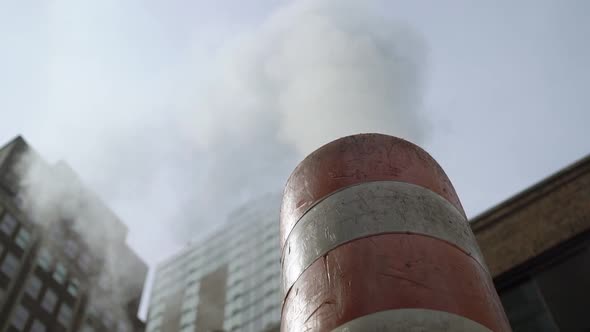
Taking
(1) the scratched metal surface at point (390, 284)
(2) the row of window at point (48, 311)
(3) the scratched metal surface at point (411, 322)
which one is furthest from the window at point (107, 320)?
(3) the scratched metal surface at point (411, 322)

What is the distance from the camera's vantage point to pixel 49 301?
35.8 meters

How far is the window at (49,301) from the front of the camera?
35.2 metres

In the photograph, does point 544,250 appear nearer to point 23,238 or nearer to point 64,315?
point 64,315

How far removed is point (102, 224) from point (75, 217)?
14.9 ft

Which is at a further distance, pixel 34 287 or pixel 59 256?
pixel 59 256

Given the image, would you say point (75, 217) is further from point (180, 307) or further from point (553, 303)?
point (553, 303)

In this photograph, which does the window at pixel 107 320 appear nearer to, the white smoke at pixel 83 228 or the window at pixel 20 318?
the white smoke at pixel 83 228

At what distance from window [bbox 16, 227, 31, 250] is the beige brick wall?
33611 mm

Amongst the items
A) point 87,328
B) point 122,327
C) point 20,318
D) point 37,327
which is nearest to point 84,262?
point 87,328

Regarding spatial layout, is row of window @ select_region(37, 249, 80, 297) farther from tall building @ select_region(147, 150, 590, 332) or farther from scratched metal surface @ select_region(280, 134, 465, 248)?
scratched metal surface @ select_region(280, 134, 465, 248)

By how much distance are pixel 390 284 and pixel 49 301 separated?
3743cm

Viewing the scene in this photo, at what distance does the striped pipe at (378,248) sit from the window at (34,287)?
34.8 meters

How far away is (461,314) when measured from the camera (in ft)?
8.73

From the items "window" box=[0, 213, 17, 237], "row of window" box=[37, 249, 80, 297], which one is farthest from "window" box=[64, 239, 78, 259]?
"window" box=[0, 213, 17, 237]
